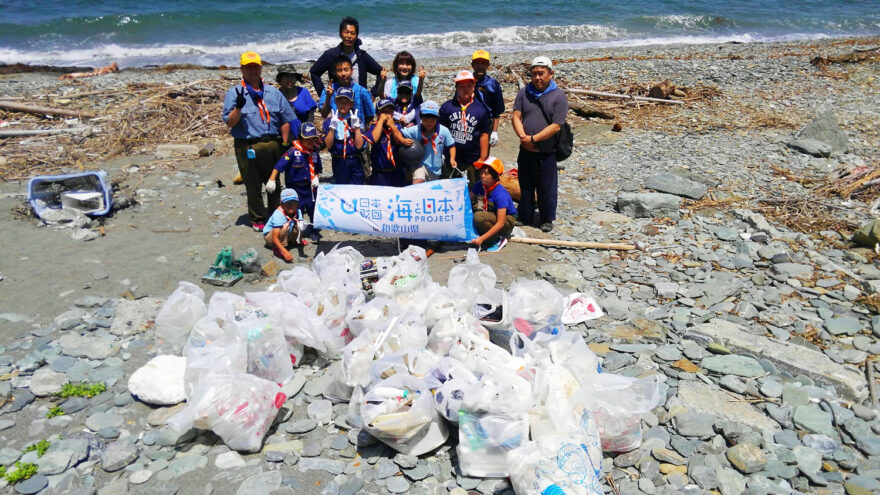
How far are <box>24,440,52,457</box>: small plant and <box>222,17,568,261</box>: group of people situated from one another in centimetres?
281

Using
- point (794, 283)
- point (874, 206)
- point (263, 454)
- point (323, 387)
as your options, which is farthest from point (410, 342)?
point (874, 206)

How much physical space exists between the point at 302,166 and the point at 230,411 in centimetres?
331

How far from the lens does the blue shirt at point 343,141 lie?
6.29 metres

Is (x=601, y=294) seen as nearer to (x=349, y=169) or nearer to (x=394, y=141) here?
(x=394, y=141)

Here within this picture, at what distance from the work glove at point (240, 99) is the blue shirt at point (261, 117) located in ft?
0.08

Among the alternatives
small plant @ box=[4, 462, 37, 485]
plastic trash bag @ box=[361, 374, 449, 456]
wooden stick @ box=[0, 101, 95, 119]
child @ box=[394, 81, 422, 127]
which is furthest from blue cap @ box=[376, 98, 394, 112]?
wooden stick @ box=[0, 101, 95, 119]

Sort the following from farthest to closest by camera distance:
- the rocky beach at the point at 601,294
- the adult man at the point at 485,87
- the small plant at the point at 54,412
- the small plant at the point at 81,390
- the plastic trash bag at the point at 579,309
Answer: the adult man at the point at 485,87 → the plastic trash bag at the point at 579,309 → the small plant at the point at 81,390 → the small plant at the point at 54,412 → the rocky beach at the point at 601,294

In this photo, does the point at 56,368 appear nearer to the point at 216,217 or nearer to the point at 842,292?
the point at 216,217

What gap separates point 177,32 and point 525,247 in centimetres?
2229

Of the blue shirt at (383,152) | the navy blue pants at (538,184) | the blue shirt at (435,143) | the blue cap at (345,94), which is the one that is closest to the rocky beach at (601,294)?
the navy blue pants at (538,184)

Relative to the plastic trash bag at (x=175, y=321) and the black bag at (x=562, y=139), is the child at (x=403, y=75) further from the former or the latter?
the plastic trash bag at (x=175, y=321)

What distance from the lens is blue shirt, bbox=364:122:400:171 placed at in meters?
6.38

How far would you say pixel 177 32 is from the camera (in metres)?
23.4

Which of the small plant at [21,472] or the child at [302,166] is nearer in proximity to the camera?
the small plant at [21,472]
